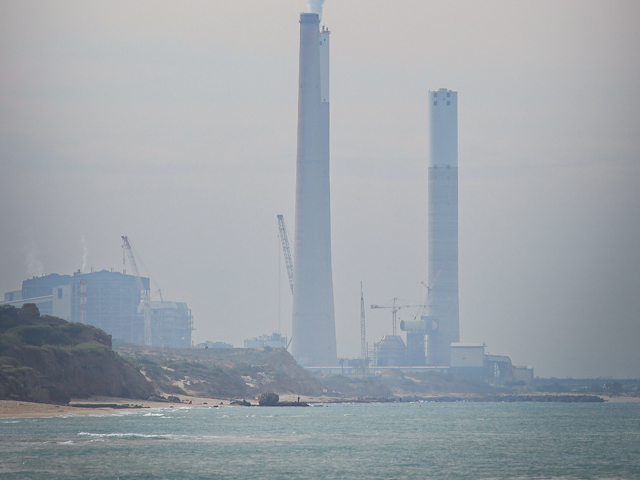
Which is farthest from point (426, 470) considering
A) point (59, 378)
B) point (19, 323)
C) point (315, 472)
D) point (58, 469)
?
point (19, 323)

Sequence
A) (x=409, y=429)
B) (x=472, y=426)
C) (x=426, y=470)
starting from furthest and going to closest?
(x=472, y=426), (x=409, y=429), (x=426, y=470)

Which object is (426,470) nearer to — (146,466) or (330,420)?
(146,466)

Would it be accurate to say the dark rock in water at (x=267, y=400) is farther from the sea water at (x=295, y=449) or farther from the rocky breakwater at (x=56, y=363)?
the sea water at (x=295, y=449)

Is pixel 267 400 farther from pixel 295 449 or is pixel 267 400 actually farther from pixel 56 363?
pixel 295 449

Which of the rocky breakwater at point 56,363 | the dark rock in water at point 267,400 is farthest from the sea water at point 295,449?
the dark rock in water at point 267,400

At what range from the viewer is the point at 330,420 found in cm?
11900

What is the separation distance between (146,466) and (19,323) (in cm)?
7824

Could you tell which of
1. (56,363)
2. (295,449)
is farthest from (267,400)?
(295,449)

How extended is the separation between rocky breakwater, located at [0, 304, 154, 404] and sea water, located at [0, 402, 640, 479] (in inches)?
379

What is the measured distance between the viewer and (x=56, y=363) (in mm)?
120562

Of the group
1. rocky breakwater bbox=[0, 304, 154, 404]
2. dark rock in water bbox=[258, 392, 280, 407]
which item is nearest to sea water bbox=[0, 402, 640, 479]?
rocky breakwater bbox=[0, 304, 154, 404]

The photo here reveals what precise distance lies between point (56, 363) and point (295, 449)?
51.8m

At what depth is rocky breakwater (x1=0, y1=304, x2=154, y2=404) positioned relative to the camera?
111 metres

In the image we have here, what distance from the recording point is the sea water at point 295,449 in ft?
212
